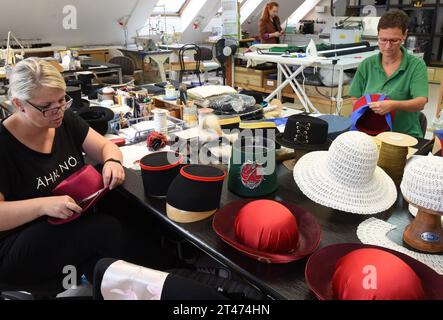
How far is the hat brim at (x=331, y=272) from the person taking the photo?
0.78 m

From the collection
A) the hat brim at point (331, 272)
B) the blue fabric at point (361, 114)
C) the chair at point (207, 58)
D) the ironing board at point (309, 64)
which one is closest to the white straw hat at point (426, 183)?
the hat brim at point (331, 272)

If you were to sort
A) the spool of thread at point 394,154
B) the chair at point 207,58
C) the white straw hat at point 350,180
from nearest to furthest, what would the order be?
the white straw hat at point 350,180 → the spool of thread at point 394,154 → the chair at point 207,58

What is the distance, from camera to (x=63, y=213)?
124cm

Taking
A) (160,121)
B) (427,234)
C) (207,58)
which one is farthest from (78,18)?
(427,234)

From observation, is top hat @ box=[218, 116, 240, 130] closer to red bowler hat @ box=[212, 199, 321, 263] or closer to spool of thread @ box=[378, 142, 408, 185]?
spool of thread @ box=[378, 142, 408, 185]

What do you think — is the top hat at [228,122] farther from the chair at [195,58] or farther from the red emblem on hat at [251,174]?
the chair at [195,58]

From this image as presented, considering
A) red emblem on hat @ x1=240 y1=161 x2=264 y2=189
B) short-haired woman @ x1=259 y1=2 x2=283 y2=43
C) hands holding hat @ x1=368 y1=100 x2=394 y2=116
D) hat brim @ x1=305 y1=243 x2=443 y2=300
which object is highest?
short-haired woman @ x1=259 y1=2 x2=283 y2=43

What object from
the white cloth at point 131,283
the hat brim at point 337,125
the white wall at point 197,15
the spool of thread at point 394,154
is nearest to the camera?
the white cloth at point 131,283

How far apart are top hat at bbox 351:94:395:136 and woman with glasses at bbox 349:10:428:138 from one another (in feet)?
0.55

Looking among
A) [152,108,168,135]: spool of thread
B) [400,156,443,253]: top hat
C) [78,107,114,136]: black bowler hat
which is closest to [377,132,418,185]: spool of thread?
[400,156,443,253]: top hat

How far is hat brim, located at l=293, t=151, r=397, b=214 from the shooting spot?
1.12 metres

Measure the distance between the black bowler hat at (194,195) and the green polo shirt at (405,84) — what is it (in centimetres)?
148

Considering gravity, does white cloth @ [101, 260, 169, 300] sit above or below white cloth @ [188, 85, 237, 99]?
below

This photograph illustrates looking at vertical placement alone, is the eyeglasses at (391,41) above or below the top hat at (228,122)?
above
